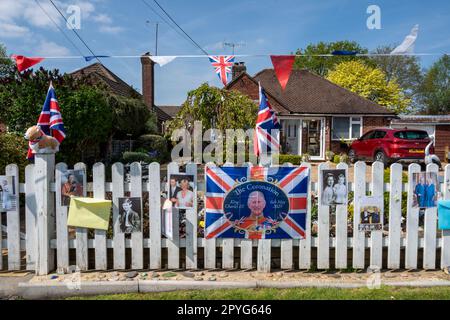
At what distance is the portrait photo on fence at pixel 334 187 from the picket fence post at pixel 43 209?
10.0ft

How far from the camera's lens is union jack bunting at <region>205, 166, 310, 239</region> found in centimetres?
389

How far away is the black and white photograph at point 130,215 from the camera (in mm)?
3842

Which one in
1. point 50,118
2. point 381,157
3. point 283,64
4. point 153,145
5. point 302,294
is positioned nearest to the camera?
point 302,294

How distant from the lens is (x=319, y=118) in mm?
18906

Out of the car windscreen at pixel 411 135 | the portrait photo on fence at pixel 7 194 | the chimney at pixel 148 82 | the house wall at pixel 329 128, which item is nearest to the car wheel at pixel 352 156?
the house wall at pixel 329 128

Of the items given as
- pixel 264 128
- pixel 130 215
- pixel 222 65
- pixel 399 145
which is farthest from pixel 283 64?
pixel 399 145

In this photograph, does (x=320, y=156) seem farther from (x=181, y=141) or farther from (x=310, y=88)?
(x=181, y=141)

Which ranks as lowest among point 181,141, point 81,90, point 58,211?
point 58,211

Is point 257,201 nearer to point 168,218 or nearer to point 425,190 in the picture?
point 168,218

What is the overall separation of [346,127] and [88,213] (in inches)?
697

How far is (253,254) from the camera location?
404cm

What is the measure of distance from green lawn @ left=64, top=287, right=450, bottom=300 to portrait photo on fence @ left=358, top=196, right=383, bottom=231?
66 cm

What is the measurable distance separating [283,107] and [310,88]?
13.0ft
